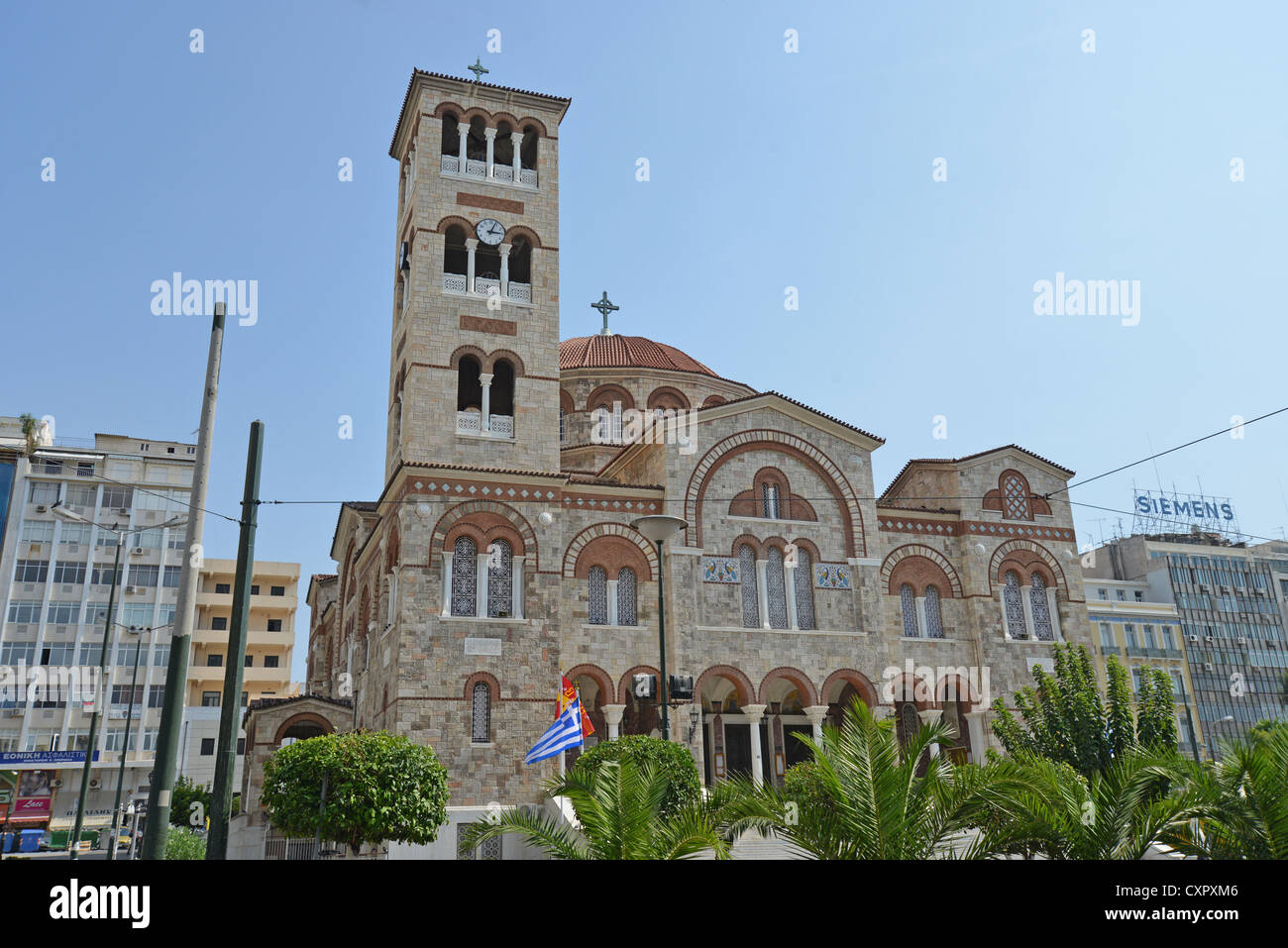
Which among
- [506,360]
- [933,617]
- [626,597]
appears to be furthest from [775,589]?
[506,360]

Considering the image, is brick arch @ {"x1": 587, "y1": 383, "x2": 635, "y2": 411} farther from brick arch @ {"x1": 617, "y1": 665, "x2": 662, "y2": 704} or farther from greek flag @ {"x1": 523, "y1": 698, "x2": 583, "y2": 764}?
greek flag @ {"x1": 523, "y1": 698, "x2": 583, "y2": 764}

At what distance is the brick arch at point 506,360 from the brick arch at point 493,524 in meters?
4.19

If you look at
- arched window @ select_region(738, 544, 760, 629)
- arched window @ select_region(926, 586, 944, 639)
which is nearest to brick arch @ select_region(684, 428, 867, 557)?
arched window @ select_region(738, 544, 760, 629)

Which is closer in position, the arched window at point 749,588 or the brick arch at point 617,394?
the arched window at point 749,588

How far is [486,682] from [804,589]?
9.82 metres

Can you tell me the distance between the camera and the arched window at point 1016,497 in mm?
33625

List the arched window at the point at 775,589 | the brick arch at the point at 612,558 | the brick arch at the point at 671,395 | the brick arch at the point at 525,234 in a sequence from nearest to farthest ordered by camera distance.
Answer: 1. the brick arch at the point at 612,558
2. the arched window at the point at 775,589
3. the brick arch at the point at 525,234
4. the brick arch at the point at 671,395

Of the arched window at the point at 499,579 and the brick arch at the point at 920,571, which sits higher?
the brick arch at the point at 920,571

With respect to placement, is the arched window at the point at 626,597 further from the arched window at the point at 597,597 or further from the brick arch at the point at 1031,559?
the brick arch at the point at 1031,559

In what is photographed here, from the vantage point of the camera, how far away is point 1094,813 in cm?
1002

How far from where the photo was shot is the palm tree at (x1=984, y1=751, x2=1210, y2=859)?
976 centimetres

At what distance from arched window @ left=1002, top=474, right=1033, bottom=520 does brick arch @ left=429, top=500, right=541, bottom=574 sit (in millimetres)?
15844

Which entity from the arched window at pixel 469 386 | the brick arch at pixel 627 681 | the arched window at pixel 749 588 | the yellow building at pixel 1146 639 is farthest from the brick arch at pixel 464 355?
the yellow building at pixel 1146 639
